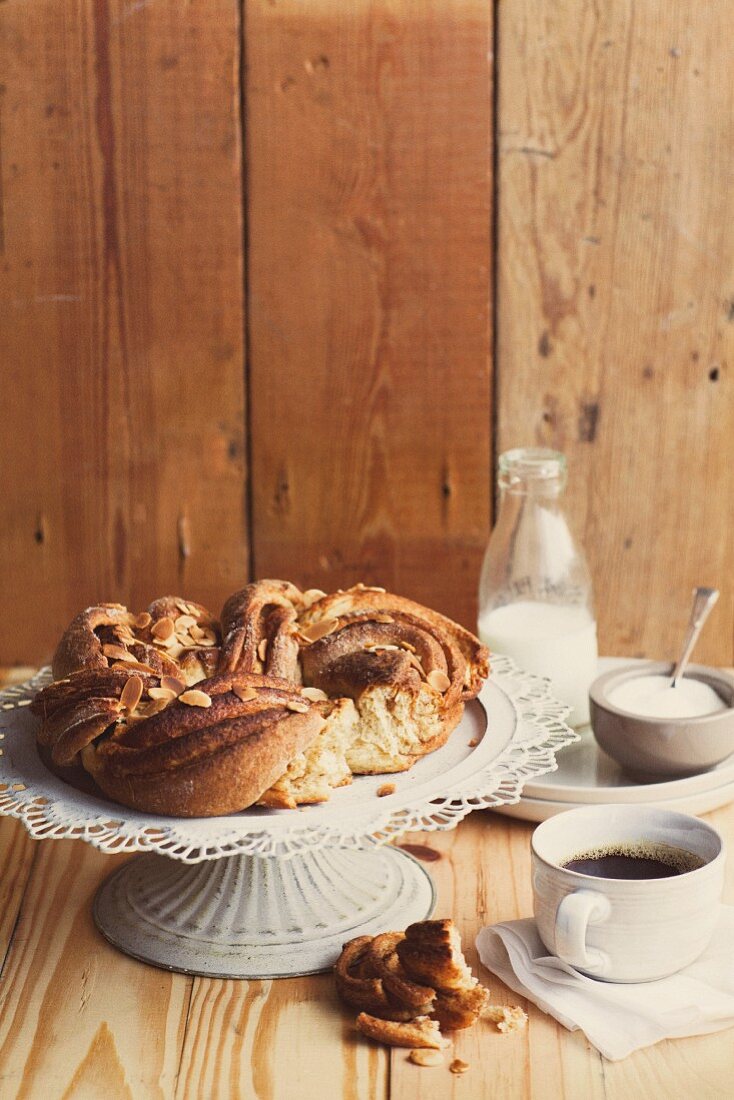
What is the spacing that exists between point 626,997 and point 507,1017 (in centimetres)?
8

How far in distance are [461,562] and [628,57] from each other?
655 millimetres

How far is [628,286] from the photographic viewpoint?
62.3 inches

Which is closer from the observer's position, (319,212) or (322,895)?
(322,895)

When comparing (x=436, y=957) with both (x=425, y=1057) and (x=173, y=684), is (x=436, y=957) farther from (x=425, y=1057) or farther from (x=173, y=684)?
(x=173, y=684)

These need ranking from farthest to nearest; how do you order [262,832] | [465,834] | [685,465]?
[685,465] → [465,834] → [262,832]

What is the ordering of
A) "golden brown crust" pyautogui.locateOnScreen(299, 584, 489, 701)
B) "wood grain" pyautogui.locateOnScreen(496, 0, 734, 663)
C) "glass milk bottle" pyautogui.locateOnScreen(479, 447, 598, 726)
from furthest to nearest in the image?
"wood grain" pyautogui.locateOnScreen(496, 0, 734, 663) → "glass milk bottle" pyautogui.locateOnScreen(479, 447, 598, 726) → "golden brown crust" pyautogui.locateOnScreen(299, 584, 489, 701)

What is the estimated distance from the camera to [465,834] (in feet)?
3.91

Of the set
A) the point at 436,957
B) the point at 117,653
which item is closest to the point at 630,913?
the point at 436,957

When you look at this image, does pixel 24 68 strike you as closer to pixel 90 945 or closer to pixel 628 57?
pixel 628 57

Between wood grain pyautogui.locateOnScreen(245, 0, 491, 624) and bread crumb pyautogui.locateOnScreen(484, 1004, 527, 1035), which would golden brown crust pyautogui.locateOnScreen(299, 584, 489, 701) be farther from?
wood grain pyautogui.locateOnScreen(245, 0, 491, 624)

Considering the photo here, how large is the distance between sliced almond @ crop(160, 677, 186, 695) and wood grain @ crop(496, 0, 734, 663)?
2.49ft

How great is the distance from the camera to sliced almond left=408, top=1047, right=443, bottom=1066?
85 cm

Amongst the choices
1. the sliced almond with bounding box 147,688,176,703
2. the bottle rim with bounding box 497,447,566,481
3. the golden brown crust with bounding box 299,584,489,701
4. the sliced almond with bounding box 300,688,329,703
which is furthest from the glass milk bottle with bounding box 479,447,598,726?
the sliced almond with bounding box 147,688,176,703

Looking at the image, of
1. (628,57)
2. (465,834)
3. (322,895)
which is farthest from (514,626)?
(628,57)
